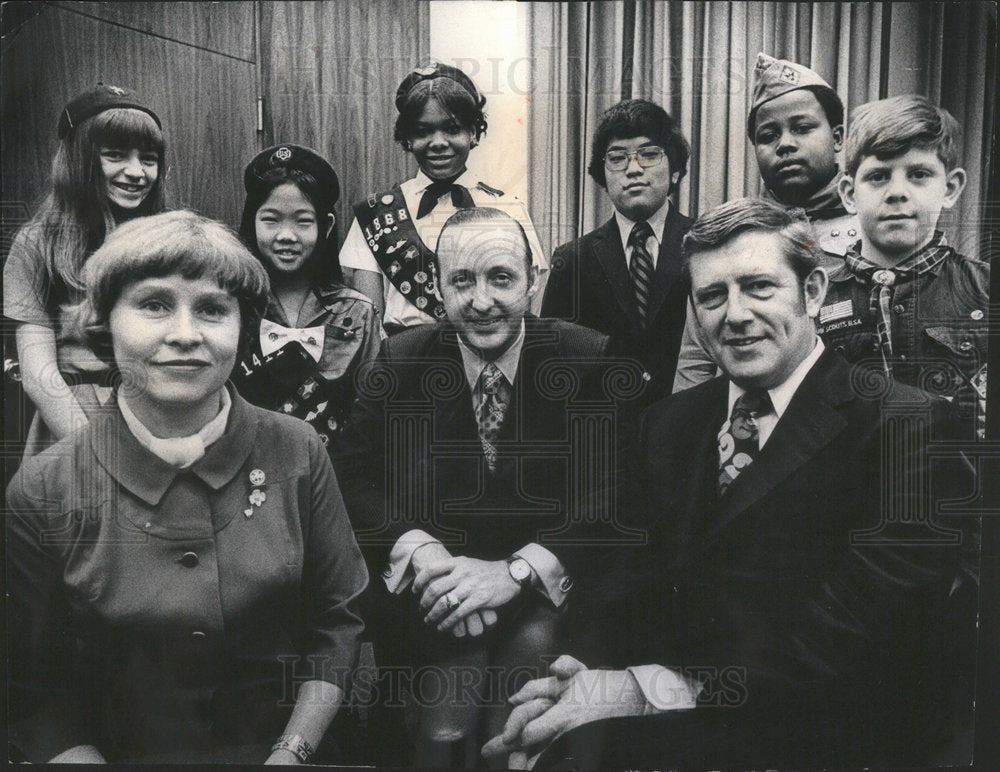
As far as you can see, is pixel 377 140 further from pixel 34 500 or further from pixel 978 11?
pixel 978 11

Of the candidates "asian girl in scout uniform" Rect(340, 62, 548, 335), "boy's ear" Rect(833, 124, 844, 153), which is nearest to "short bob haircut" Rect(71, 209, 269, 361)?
"asian girl in scout uniform" Rect(340, 62, 548, 335)

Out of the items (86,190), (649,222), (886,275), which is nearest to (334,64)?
(86,190)

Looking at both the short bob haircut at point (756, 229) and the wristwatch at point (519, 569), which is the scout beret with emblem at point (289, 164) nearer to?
the short bob haircut at point (756, 229)

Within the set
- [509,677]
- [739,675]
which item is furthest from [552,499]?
[739,675]

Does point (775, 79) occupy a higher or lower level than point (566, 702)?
higher

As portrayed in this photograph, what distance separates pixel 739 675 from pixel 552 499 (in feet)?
3.18

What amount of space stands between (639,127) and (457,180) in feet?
2.29

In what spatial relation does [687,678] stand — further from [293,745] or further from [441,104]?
[441,104]

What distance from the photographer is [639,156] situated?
3.34m

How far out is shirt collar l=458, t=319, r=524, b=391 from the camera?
3359 mm

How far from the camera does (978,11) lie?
3.33m

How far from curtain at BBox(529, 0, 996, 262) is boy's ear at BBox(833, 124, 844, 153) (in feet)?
0.27

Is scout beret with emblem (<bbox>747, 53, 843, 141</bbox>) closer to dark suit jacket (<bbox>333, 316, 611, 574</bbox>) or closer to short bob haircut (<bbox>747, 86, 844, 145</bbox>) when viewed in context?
short bob haircut (<bbox>747, 86, 844, 145</bbox>)

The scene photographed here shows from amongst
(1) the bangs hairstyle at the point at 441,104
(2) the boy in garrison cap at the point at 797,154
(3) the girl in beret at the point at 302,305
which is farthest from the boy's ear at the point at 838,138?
(3) the girl in beret at the point at 302,305
